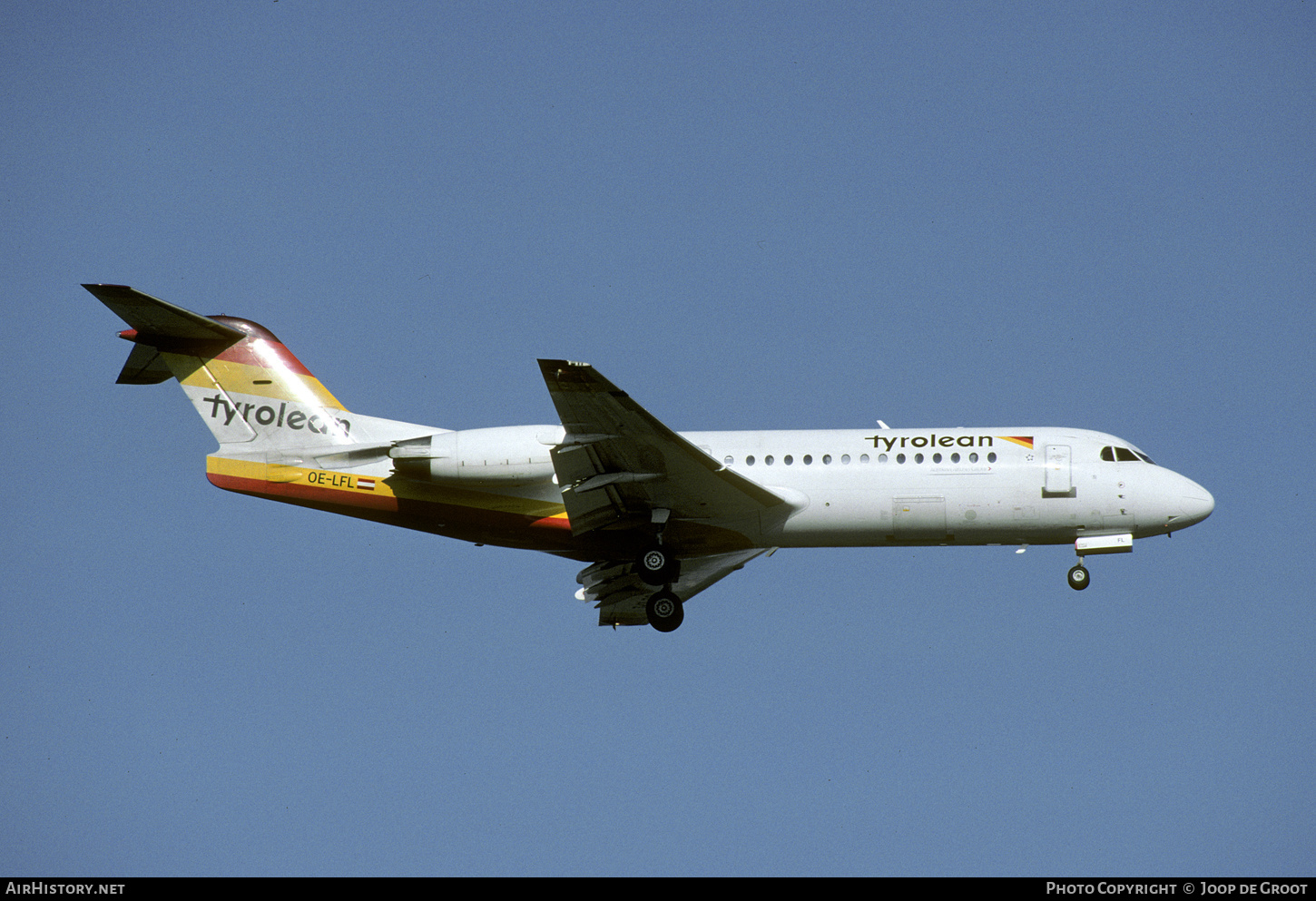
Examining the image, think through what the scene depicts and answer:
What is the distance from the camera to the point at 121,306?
2645 cm

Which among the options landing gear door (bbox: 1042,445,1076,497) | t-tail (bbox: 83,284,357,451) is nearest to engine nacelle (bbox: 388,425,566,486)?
t-tail (bbox: 83,284,357,451)

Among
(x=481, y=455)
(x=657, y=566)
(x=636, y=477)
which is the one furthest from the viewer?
(x=657, y=566)

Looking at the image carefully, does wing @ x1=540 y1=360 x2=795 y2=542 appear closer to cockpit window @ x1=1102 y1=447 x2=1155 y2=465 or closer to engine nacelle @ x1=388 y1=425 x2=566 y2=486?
engine nacelle @ x1=388 y1=425 x2=566 y2=486

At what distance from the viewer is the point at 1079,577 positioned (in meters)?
28.2

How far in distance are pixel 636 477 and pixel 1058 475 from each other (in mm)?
8762

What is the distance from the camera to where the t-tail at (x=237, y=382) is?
27.9 m

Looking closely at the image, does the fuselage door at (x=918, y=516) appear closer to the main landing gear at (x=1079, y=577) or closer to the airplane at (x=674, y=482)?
the airplane at (x=674, y=482)

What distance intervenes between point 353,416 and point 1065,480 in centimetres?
1498

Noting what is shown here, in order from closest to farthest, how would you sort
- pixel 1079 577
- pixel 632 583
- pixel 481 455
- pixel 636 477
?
1. pixel 481 455
2. pixel 636 477
3. pixel 1079 577
4. pixel 632 583


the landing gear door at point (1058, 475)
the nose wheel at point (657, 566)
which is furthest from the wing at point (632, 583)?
the landing gear door at point (1058, 475)

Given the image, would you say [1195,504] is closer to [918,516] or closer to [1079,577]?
[1079,577]

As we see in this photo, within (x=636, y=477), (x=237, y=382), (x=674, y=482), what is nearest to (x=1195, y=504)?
(x=674, y=482)
